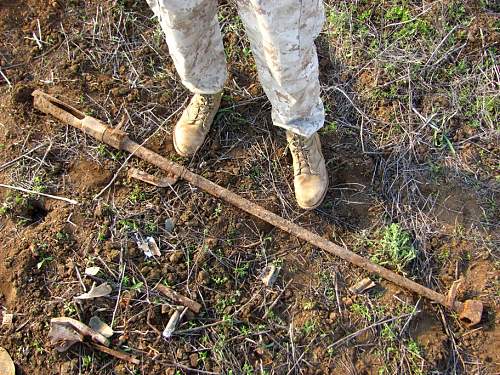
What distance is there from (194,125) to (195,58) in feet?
1.78

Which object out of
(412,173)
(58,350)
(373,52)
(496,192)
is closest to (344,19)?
(373,52)

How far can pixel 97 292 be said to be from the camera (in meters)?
2.41

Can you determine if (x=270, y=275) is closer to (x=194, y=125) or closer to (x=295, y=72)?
(x=194, y=125)

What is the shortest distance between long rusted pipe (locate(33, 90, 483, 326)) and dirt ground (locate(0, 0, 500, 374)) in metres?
0.08

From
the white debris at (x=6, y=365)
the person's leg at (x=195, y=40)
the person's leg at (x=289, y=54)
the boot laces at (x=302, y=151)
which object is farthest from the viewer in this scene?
the boot laces at (x=302, y=151)

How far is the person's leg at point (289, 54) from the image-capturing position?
1668 mm

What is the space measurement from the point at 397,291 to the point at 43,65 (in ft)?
7.61

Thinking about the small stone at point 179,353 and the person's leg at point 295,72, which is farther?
the small stone at point 179,353

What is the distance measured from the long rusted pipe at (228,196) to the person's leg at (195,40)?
0.44m

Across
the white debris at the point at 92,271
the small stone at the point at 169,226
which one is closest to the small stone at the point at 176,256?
the small stone at the point at 169,226

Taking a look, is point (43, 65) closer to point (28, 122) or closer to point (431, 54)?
point (28, 122)

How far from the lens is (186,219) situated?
2.59 m

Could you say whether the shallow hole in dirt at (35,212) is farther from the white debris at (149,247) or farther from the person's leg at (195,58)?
the person's leg at (195,58)

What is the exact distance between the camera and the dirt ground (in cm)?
238
